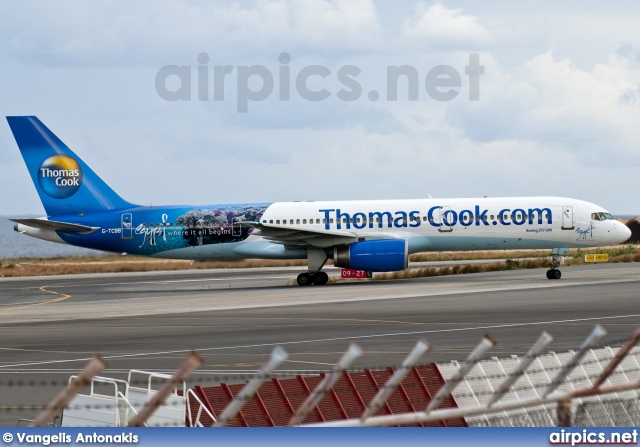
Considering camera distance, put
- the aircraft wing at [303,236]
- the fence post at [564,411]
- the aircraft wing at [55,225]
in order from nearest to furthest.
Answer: the fence post at [564,411], the aircraft wing at [303,236], the aircraft wing at [55,225]

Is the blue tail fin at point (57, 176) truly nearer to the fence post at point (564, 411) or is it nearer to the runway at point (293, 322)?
the runway at point (293, 322)

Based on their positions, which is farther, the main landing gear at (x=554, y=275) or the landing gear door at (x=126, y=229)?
the landing gear door at (x=126, y=229)

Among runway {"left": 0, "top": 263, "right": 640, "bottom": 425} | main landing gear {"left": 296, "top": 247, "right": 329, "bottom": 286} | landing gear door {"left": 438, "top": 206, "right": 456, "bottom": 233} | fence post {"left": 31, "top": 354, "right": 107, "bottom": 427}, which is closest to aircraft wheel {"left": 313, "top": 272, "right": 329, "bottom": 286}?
main landing gear {"left": 296, "top": 247, "right": 329, "bottom": 286}

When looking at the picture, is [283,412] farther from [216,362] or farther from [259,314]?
[259,314]

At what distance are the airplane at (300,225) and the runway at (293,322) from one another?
183cm

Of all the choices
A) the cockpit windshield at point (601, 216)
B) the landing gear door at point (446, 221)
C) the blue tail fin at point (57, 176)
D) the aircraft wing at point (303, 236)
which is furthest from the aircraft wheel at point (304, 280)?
the cockpit windshield at point (601, 216)

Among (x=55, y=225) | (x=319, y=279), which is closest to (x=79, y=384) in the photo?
(x=319, y=279)

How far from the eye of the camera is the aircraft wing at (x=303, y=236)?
51656 mm

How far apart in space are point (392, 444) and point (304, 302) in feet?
111

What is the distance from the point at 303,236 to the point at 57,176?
14.6 m

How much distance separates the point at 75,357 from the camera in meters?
25.7

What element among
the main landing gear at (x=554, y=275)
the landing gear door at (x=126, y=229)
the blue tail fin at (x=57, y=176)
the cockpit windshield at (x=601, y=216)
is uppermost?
the blue tail fin at (x=57, y=176)

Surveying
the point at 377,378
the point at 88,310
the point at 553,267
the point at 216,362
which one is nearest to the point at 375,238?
the point at 553,267

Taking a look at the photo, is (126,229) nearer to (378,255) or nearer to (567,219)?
(378,255)
